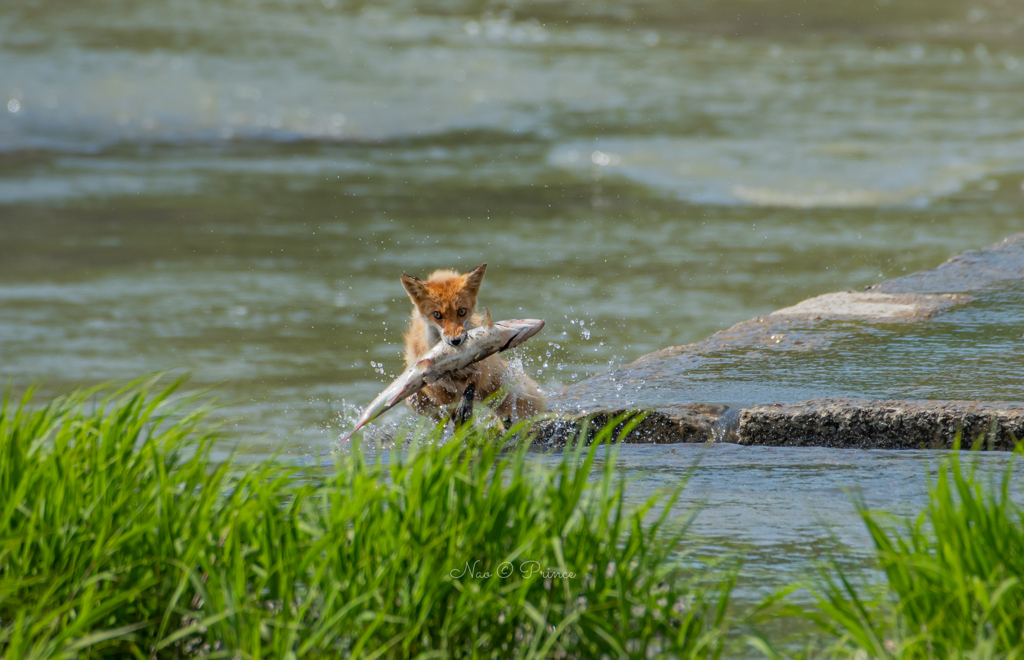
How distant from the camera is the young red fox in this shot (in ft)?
12.6

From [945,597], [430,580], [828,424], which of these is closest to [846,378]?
[828,424]

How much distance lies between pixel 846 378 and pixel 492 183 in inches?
352

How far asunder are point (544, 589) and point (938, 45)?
69.6ft

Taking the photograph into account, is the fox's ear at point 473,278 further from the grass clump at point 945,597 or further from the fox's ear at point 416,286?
the grass clump at point 945,597

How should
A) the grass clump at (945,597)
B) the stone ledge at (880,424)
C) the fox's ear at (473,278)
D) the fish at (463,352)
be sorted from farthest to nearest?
1. the fox's ear at (473,278)
2. the fish at (463,352)
3. the stone ledge at (880,424)
4. the grass clump at (945,597)

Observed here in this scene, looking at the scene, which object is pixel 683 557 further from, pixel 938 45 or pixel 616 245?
pixel 938 45

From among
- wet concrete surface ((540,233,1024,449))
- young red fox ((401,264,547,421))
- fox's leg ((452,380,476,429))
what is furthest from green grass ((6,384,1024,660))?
young red fox ((401,264,547,421))

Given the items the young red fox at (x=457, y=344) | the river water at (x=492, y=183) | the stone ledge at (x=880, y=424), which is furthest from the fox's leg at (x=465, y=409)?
the stone ledge at (x=880, y=424)

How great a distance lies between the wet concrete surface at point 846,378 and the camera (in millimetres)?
3484

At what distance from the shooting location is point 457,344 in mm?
3705

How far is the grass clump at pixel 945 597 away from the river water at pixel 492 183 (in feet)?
1.48

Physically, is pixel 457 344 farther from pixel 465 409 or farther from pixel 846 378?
pixel 846 378

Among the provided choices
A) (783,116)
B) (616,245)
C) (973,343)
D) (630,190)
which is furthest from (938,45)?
(973,343)

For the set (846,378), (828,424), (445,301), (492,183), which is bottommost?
(828,424)
